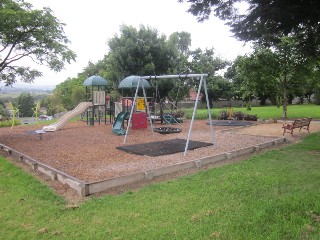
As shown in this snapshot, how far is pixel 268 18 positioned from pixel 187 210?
3343 millimetres

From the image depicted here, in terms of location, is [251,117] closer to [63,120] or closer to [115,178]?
[63,120]

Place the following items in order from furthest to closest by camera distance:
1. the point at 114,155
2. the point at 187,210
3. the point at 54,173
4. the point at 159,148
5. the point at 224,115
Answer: the point at 224,115 → the point at 159,148 → the point at 114,155 → the point at 54,173 → the point at 187,210

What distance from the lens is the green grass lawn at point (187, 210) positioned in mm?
3768

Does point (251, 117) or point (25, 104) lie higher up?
point (251, 117)

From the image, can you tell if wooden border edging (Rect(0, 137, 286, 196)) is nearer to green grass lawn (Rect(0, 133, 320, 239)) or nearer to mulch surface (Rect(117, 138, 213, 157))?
green grass lawn (Rect(0, 133, 320, 239))

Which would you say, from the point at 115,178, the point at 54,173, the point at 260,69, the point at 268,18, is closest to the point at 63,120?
the point at 54,173

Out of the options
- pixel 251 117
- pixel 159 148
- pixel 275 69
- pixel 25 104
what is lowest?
pixel 159 148

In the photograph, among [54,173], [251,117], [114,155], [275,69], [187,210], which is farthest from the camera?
[275,69]

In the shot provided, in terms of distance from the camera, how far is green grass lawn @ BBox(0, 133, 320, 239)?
3.77m

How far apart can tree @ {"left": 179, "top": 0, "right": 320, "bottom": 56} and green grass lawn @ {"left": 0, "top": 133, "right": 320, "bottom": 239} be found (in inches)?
107

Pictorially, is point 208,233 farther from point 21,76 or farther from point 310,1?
point 21,76

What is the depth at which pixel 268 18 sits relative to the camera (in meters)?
4.77

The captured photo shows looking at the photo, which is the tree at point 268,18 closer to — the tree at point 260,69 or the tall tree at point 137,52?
the tree at point 260,69

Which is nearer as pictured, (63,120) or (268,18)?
(268,18)
